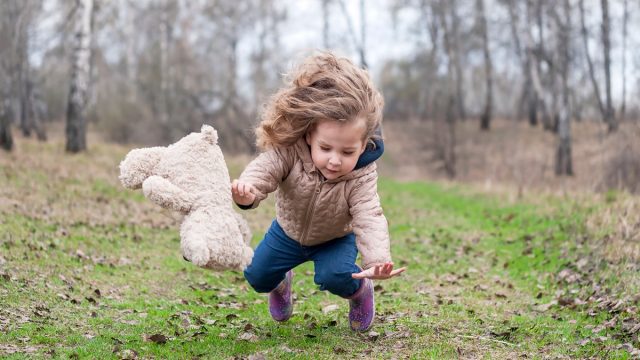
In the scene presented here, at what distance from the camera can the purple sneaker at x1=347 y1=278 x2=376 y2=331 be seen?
16.6 ft

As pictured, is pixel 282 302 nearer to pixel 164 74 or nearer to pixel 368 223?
pixel 368 223

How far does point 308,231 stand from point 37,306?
2.44 meters

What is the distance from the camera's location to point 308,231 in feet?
15.6

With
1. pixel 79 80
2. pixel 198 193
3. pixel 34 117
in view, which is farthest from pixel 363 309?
pixel 34 117

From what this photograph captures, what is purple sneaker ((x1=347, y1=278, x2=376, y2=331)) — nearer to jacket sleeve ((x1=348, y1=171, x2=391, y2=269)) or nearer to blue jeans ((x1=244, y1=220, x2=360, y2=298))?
blue jeans ((x1=244, y1=220, x2=360, y2=298))

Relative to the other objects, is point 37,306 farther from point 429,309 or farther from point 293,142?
point 429,309

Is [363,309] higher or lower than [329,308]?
higher

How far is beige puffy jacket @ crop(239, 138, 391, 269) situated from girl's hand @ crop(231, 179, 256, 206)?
47mm

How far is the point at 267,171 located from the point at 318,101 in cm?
58

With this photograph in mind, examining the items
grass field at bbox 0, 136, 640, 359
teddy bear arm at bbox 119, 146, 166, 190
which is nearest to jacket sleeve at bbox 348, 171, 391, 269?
grass field at bbox 0, 136, 640, 359

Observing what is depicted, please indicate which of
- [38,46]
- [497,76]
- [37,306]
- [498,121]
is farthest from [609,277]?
[497,76]

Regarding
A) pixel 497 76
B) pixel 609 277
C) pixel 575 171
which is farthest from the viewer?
pixel 497 76

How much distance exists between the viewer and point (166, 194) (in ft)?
13.4

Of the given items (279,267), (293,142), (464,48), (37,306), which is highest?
(464,48)
